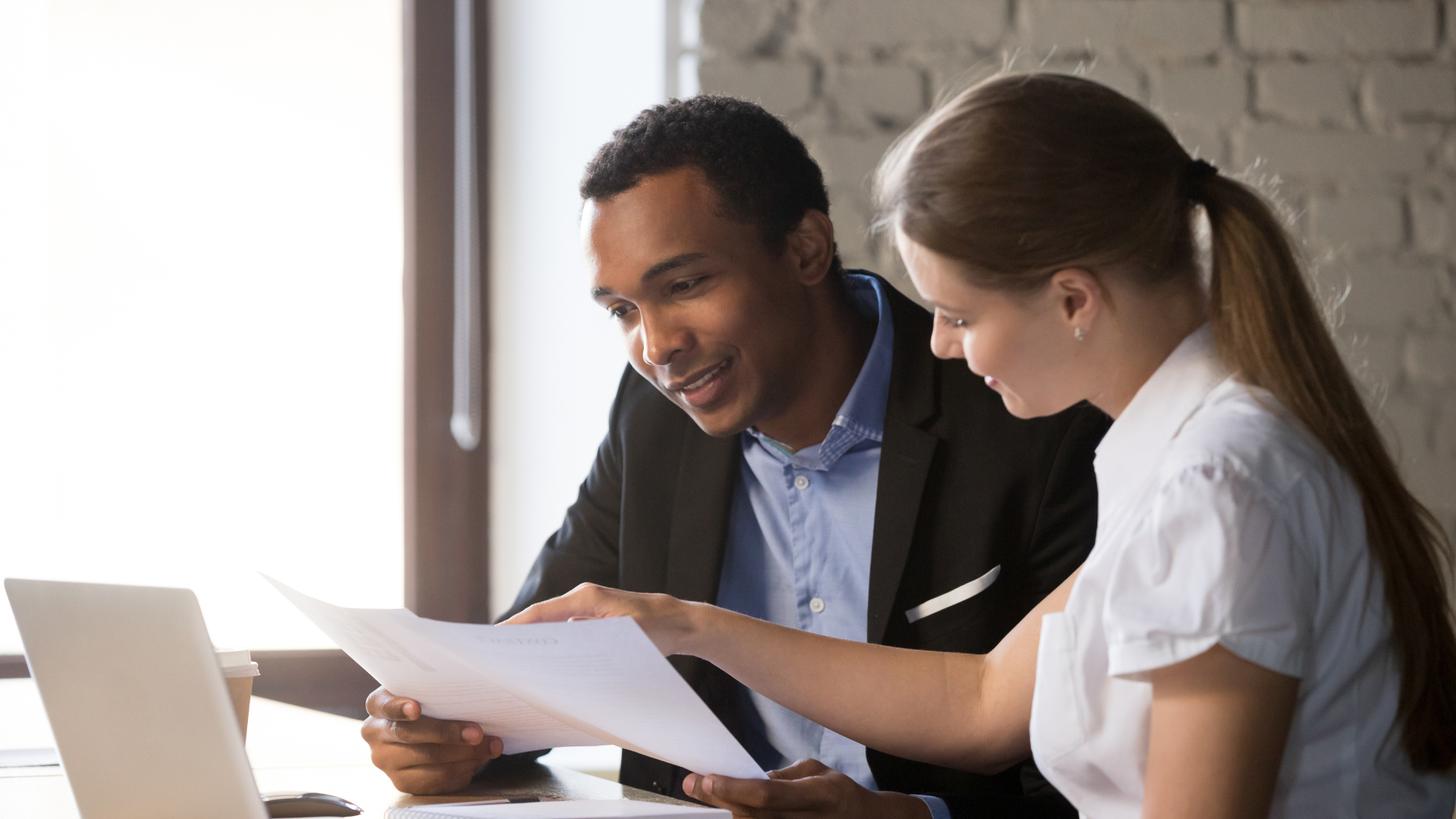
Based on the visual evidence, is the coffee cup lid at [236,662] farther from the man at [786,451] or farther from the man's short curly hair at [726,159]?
the man's short curly hair at [726,159]

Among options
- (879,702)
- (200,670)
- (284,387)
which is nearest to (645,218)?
(879,702)

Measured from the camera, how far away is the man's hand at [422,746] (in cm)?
91

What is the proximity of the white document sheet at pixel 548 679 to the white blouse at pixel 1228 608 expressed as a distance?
0.75 ft

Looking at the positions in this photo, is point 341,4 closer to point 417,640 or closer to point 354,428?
point 354,428

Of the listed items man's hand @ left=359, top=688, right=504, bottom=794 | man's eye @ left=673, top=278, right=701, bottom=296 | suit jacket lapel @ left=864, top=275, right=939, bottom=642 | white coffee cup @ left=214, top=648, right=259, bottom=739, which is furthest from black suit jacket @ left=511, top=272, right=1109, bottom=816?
white coffee cup @ left=214, top=648, right=259, bottom=739

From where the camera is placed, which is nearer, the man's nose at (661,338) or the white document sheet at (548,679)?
the white document sheet at (548,679)

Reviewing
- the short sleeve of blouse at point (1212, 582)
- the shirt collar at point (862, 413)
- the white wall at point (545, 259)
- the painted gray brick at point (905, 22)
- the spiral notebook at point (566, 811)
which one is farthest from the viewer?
the white wall at point (545, 259)

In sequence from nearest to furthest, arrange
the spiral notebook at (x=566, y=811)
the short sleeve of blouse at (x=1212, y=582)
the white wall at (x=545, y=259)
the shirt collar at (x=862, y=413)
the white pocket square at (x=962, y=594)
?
the short sleeve of blouse at (x=1212, y=582) < the spiral notebook at (x=566, y=811) < the white pocket square at (x=962, y=594) < the shirt collar at (x=862, y=413) < the white wall at (x=545, y=259)

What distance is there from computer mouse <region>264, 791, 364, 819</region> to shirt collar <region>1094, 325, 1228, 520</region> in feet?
1.92

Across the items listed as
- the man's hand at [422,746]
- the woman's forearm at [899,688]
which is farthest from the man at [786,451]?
the man's hand at [422,746]

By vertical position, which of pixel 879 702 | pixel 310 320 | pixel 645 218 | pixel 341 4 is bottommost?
pixel 879 702

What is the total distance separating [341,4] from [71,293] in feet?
1.95

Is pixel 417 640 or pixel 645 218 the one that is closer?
pixel 417 640

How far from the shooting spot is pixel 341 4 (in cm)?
187
